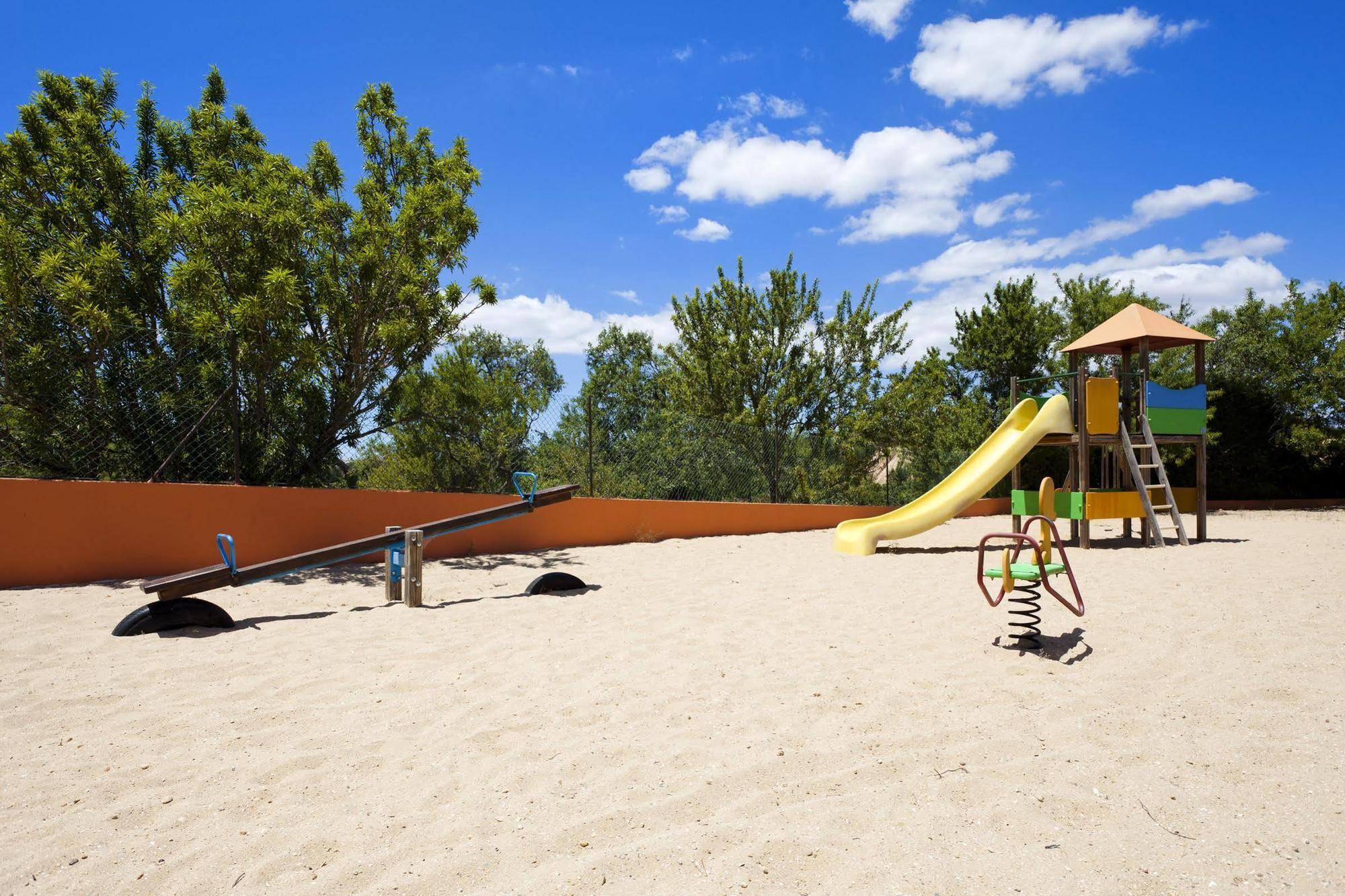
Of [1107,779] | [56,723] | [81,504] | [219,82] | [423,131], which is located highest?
[219,82]

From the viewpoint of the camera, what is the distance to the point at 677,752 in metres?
3.20

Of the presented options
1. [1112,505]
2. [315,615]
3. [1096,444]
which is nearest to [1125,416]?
[1096,444]

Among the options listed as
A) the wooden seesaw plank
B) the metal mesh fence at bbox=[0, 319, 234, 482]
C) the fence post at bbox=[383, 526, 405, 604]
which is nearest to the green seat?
the wooden seesaw plank

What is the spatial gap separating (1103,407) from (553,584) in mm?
8855

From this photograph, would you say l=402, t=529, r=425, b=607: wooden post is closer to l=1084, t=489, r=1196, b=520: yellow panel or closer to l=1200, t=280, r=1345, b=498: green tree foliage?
l=1084, t=489, r=1196, b=520: yellow panel

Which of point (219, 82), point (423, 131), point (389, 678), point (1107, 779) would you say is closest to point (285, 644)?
point (389, 678)

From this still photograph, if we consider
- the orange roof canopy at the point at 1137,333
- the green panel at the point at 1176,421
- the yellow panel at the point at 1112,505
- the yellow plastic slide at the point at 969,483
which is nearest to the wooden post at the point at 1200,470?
the green panel at the point at 1176,421

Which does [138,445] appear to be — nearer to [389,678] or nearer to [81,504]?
[81,504]

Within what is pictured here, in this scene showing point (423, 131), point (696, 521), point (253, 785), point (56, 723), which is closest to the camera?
point (253, 785)

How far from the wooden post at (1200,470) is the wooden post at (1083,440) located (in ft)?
8.21

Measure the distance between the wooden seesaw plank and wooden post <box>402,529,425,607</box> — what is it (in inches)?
8.2

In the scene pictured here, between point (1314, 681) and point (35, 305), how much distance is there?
12021 mm

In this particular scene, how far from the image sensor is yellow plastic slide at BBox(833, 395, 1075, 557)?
10430mm

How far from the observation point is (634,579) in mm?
7863
